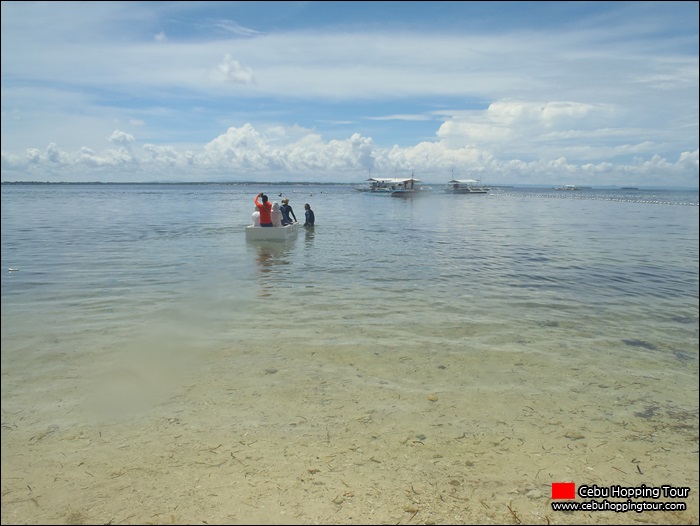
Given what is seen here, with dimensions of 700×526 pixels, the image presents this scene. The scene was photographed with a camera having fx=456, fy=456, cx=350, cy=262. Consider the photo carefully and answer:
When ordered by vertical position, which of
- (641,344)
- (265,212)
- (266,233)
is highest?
(265,212)

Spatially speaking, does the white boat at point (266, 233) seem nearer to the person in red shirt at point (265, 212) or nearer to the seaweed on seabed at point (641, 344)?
the person in red shirt at point (265, 212)

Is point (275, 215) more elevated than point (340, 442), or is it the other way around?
point (275, 215)

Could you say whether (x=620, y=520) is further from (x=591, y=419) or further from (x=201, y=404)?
(x=201, y=404)

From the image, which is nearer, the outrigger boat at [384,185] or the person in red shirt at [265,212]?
the person in red shirt at [265,212]

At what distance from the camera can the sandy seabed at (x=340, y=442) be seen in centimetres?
398

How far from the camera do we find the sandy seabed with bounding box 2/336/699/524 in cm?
Answer: 398

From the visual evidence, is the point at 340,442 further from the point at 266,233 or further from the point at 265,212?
the point at 265,212

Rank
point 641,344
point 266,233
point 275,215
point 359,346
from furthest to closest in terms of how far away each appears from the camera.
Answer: point 275,215 → point 266,233 → point 641,344 → point 359,346

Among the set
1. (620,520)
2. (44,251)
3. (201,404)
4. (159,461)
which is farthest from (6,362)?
(44,251)

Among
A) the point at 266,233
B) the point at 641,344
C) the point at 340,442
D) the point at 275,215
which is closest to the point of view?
the point at 340,442

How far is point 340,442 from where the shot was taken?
16.4 ft

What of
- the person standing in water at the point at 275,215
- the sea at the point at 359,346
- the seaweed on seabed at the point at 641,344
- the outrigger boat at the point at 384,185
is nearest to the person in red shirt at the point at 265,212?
the person standing in water at the point at 275,215

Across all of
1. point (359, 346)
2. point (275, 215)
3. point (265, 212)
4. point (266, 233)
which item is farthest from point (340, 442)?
point (275, 215)

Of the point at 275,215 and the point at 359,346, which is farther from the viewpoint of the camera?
the point at 275,215
